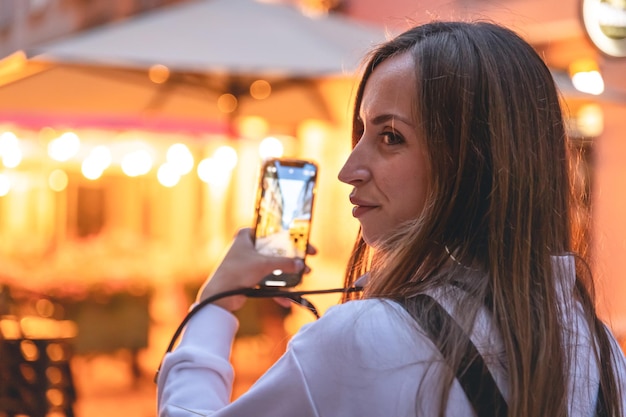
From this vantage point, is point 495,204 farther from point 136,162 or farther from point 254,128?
point 254,128

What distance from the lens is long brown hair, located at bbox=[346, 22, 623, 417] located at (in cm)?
114

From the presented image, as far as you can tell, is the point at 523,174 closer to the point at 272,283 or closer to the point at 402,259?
the point at 402,259

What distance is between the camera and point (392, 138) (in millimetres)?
1259

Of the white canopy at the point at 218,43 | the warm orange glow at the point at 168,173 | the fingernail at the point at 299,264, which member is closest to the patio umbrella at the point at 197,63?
the white canopy at the point at 218,43

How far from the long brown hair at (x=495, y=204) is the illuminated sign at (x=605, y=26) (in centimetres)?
276

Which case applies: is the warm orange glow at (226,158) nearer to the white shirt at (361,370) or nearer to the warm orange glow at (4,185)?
the warm orange glow at (4,185)

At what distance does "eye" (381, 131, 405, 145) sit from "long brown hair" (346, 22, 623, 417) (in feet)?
0.12

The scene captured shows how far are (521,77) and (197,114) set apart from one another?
221 inches

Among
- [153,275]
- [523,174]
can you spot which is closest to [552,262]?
[523,174]

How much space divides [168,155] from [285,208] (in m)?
8.53

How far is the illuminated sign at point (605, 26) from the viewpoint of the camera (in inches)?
152

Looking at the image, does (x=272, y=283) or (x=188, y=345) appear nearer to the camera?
(x=188, y=345)

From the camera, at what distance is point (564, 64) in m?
9.88

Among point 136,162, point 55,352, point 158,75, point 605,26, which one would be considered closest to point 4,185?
point 136,162
